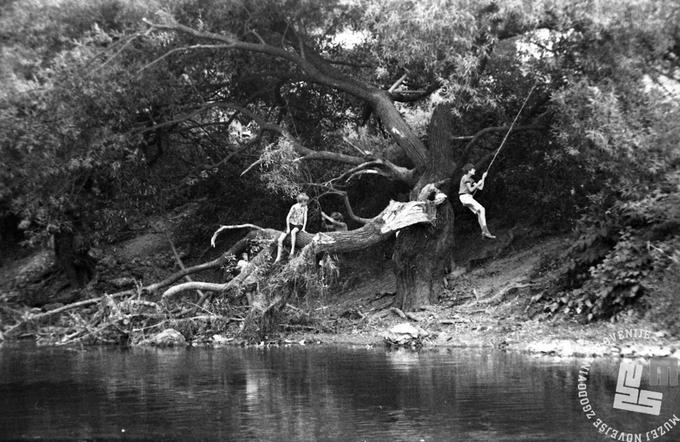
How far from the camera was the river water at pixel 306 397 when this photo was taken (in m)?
9.32

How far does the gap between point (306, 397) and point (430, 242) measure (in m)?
10.3

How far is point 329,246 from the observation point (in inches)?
819

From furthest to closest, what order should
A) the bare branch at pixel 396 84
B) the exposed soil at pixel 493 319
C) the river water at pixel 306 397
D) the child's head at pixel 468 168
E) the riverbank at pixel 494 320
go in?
the bare branch at pixel 396 84, the child's head at pixel 468 168, the exposed soil at pixel 493 319, the riverbank at pixel 494 320, the river water at pixel 306 397

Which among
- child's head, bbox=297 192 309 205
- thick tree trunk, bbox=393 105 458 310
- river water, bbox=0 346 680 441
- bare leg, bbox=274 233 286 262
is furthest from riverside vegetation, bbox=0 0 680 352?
river water, bbox=0 346 680 441

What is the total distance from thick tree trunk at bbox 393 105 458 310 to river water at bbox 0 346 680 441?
4.62 meters

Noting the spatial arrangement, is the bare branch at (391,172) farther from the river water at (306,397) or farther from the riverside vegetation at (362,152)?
the river water at (306,397)

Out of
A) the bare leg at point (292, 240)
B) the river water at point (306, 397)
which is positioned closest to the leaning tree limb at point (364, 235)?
the bare leg at point (292, 240)

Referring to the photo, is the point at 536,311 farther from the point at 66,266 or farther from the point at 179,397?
the point at 66,266

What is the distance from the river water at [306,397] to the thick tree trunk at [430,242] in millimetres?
4623

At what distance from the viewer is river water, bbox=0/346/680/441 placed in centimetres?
932

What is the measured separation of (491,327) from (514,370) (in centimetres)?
487

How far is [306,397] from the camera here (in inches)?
453

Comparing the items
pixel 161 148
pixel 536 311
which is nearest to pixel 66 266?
pixel 161 148

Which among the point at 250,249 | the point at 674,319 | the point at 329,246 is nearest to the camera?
the point at 674,319
